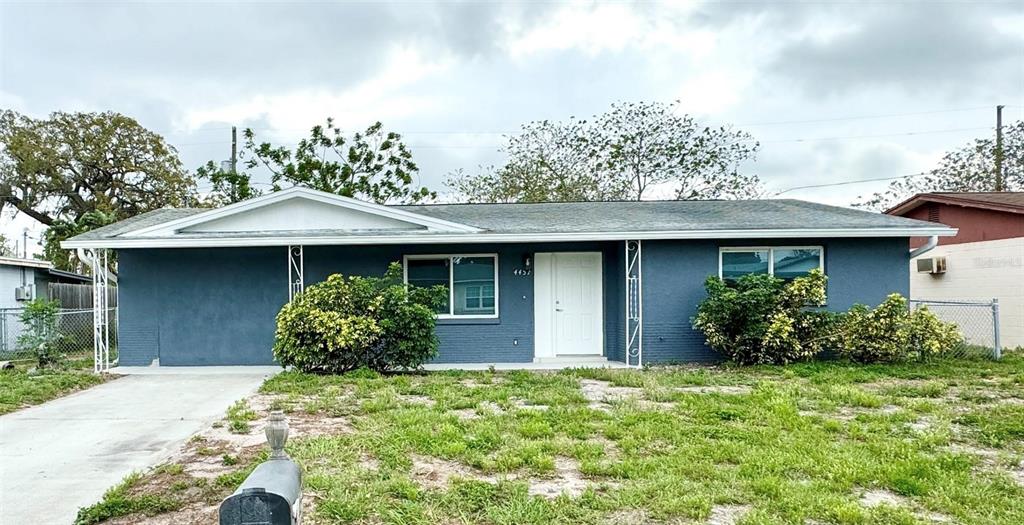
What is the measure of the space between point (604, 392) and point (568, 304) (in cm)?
332

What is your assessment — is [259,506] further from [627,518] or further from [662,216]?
[662,216]

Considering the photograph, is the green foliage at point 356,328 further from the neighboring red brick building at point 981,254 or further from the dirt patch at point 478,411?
the neighboring red brick building at point 981,254

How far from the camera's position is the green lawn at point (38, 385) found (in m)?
7.45

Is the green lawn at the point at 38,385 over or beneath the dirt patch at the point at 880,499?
beneath

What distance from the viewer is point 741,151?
25250mm

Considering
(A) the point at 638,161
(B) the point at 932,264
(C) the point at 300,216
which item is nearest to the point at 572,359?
(C) the point at 300,216

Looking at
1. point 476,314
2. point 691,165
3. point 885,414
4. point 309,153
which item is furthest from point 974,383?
point 309,153

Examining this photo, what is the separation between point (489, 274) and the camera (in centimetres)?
1068

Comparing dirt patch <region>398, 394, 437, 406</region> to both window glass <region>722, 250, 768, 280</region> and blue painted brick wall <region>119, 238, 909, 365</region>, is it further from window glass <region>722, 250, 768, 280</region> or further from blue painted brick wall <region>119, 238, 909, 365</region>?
window glass <region>722, 250, 768, 280</region>

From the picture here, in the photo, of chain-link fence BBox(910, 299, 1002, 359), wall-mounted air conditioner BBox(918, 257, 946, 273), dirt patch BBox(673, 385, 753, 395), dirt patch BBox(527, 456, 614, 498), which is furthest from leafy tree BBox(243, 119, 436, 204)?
dirt patch BBox(527, 456, 614, 498)

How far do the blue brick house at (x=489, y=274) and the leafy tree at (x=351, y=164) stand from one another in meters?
15.8

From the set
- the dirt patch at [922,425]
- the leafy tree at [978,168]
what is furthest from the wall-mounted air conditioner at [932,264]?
the leafy tree at [978,168]

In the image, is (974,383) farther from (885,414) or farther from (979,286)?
(979,286)

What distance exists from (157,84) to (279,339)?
1162 cm
